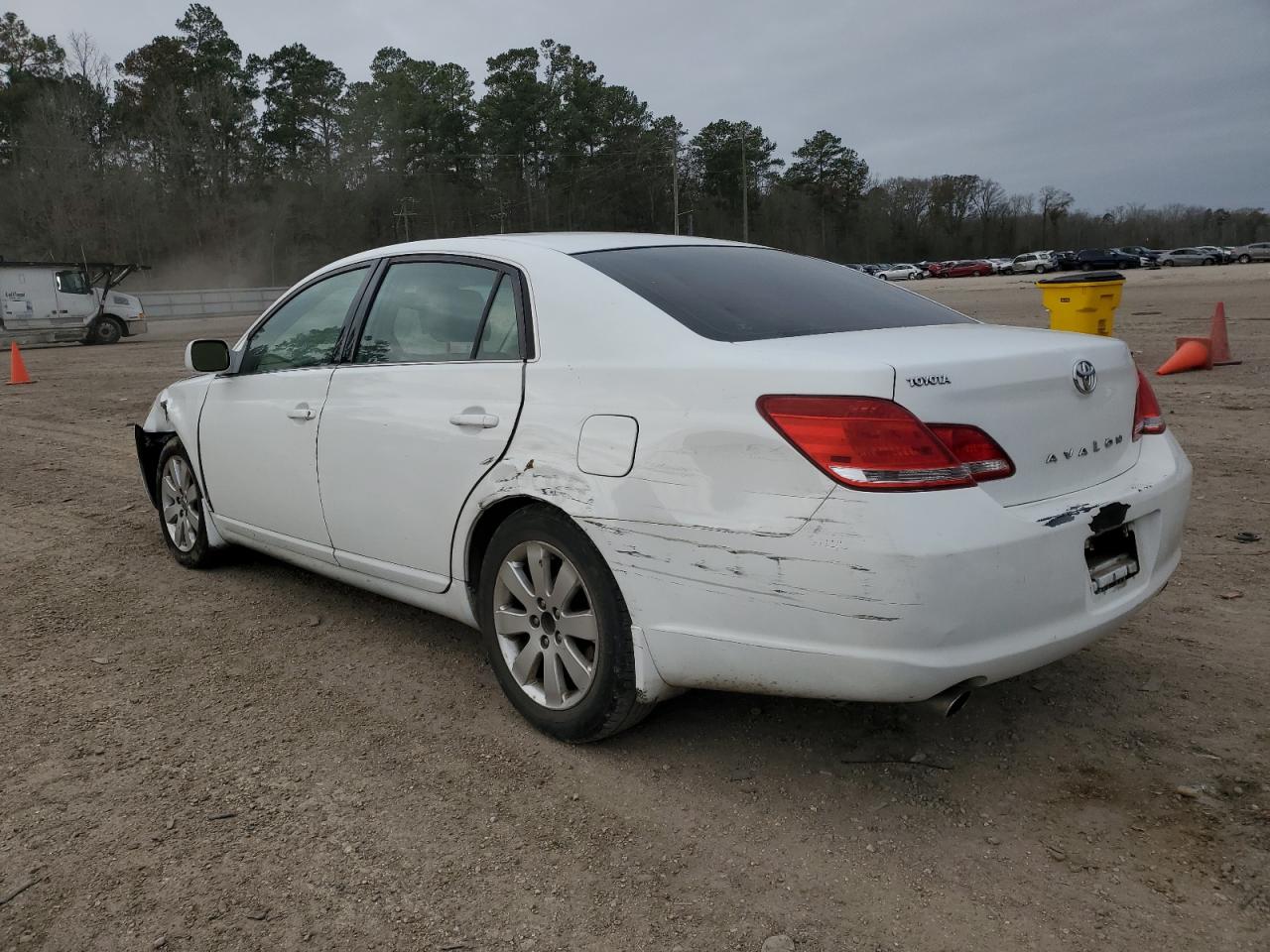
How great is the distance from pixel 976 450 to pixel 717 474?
633 mm

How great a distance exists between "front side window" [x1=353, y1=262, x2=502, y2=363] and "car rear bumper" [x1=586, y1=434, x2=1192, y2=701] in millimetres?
1054

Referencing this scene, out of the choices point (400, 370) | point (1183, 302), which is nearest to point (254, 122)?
point (1183, 302)

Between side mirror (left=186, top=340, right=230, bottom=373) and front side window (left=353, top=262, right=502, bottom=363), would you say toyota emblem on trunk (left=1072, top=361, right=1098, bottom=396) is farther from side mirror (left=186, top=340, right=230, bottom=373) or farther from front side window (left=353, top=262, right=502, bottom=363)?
side mirror (left=186, top=340, right=230, bottom=373)

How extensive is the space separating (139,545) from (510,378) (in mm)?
3605

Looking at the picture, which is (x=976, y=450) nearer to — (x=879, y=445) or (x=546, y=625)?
(x=879, y=445)

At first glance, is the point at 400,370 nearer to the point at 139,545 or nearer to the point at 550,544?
the point at 550,544

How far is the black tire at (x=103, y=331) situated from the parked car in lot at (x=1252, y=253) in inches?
2460

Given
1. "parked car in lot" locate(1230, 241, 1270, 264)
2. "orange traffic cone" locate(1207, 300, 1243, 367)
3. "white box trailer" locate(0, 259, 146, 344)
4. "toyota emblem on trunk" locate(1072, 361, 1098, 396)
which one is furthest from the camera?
"parked car in lot" locate(1230, 241, 1270, 264)

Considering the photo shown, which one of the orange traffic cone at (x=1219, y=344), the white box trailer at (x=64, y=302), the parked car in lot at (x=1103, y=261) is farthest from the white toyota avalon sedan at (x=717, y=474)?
the parked car in lot at (x=1103, y=261)

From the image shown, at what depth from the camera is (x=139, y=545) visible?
18.4ft

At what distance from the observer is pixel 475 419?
312cm

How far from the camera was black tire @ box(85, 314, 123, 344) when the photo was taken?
2897cm

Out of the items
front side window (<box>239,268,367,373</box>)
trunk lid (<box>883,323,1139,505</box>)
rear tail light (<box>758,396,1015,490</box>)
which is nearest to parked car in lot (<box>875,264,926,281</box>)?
front side window (<box>239,268,367,373</box>)

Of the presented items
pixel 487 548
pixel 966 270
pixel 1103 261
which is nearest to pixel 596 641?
pixel 487 548
